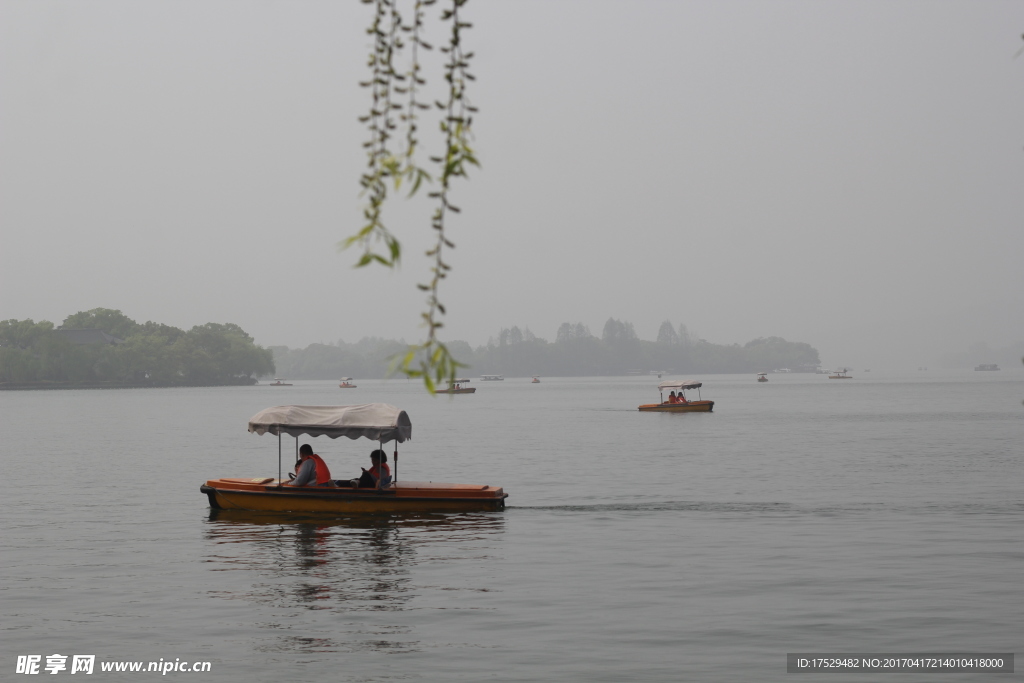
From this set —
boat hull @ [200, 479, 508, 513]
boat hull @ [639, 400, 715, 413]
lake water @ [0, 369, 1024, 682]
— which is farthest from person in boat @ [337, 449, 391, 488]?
boat hull @ [639, 400, 715, 413]

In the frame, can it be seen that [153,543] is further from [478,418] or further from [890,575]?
[478,418]

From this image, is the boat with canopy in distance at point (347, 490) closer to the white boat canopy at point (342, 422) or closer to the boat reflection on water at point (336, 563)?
the white boat canopy at point (342, 422)

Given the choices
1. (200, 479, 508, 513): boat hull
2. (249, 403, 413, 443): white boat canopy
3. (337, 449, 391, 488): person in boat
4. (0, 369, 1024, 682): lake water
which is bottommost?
(0, 369, 1024, 682): lake water

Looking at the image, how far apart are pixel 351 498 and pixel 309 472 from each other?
5.19 ft

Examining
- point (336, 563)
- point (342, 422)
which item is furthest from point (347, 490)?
point (336, 563)

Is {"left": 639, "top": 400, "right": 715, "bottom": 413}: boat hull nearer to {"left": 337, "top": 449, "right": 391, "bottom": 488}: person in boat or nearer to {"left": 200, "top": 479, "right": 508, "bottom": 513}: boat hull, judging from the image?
{"left": 200, "top": 479, "right": 508, "bottom": 513}: boat hull

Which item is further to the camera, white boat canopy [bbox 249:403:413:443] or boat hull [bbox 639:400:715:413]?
boat hull [bbox 639:400:715:413]

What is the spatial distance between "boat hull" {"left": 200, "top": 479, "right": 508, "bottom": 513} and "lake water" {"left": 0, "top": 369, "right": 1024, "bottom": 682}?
54 centimetres

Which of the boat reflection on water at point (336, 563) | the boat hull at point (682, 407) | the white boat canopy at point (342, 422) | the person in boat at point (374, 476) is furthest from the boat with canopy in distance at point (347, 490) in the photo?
the boat hull at point (682, 407)

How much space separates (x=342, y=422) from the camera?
3303 cm

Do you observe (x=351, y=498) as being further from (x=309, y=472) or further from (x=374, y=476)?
(x=309, y=472)

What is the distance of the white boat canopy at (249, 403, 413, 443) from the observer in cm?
3253

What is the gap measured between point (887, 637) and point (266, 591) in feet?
41.8

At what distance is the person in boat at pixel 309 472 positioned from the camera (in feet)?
106
